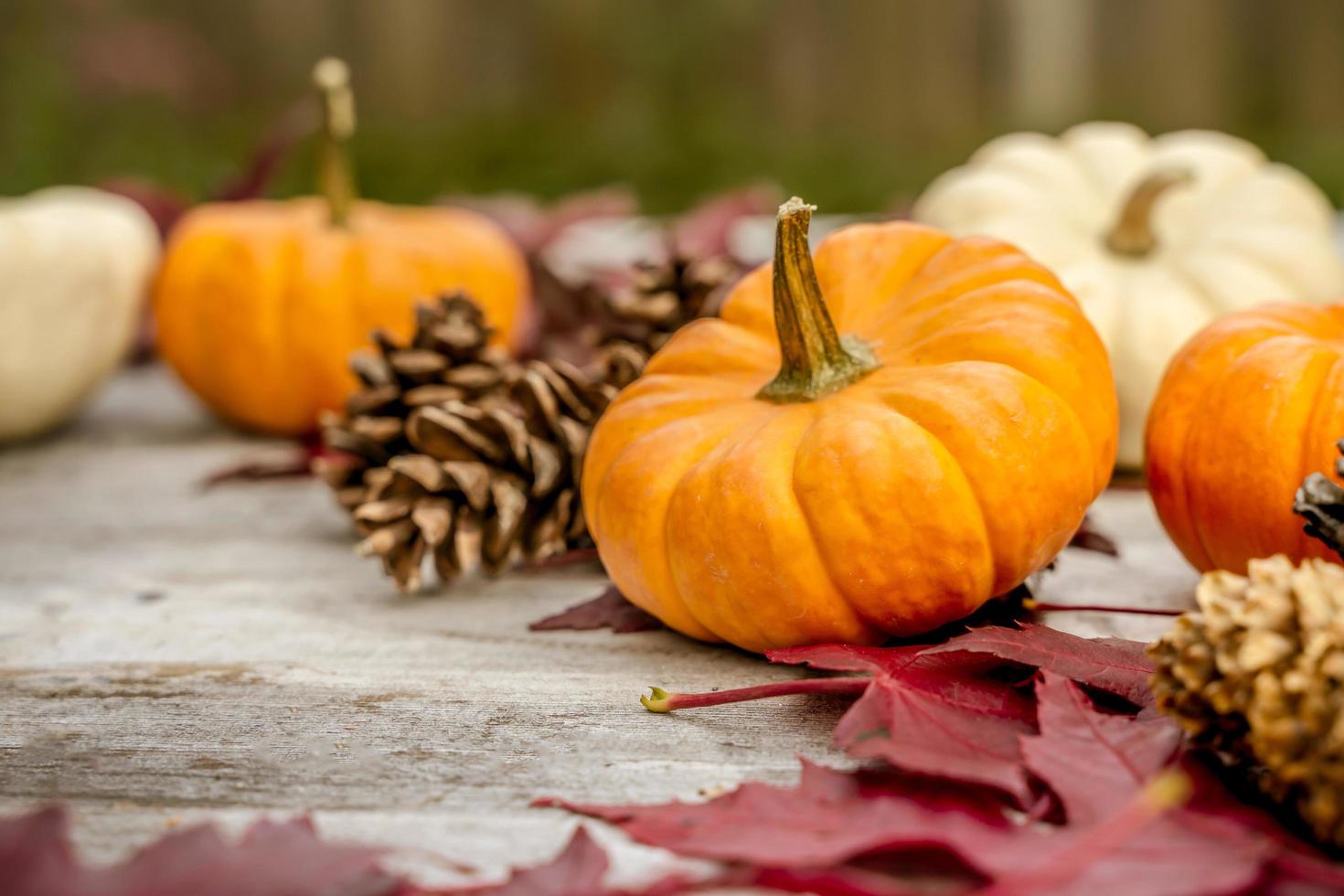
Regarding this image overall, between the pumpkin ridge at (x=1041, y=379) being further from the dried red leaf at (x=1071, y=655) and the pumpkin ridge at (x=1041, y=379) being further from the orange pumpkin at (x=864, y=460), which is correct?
the dried red leaf at (x=1071, y=655)

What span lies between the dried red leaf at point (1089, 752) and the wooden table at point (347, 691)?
14cm

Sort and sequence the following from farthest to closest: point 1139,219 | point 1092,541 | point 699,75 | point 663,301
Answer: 1. point 699,75
2. point 1139,219
3. point 663,301
4. point 1092,541

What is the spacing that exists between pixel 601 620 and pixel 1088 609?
38 cm

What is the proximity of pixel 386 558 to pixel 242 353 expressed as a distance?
0.76 m

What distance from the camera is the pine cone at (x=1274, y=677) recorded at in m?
0.60

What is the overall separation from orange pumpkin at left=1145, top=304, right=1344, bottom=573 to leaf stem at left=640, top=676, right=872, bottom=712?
321 mm

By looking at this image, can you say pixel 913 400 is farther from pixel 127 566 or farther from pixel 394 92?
pixel 394 92

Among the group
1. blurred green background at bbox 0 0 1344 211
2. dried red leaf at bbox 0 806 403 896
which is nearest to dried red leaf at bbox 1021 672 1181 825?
dried red leaf at bbox 0 806 403 896

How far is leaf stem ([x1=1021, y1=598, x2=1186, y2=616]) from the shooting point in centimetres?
95

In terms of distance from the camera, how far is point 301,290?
174cm

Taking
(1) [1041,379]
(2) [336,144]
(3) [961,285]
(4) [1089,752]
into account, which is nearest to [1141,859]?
(4) [1089,752]

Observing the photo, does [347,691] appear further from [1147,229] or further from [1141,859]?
[1147,229]

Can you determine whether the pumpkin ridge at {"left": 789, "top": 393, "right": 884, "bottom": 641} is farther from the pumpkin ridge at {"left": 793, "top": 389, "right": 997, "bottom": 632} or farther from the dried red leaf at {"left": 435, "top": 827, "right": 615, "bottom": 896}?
the dried red leaf at {"left": 435, "top": 827, "right": 615, "bottom": 896}

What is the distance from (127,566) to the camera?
125cm
